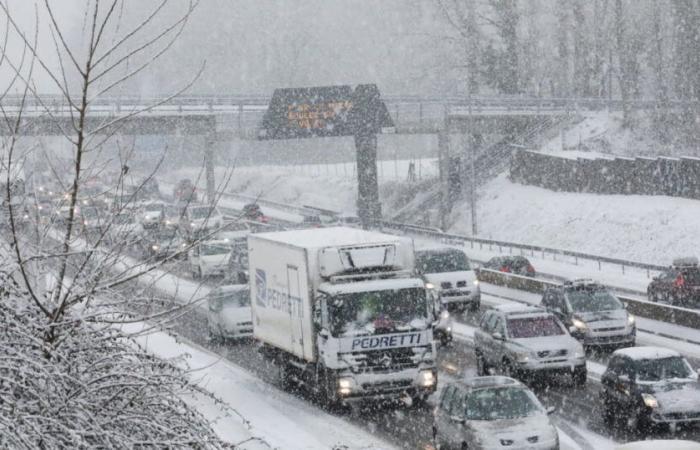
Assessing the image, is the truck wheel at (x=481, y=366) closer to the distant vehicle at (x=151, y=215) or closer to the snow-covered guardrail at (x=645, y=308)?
the snow-covered guardrail at (x=645, y=308)

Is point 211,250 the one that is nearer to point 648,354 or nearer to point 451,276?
point 451,276

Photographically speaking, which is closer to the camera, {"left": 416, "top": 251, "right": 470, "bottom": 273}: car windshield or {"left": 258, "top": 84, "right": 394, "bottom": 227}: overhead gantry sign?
{"left": 416, "top": 251, "right": 470, "bottom": 273}: car windshield

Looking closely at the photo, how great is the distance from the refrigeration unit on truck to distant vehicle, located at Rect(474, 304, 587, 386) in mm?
2361

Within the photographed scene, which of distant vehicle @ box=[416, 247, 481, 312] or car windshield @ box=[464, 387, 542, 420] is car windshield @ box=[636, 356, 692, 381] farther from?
distant vehicle @ box=[416, 247, 481, 312]

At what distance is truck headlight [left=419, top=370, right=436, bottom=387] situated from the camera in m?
22.9

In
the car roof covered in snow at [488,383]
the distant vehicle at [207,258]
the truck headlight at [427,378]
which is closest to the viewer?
the car roof covered in snow at [488,383]

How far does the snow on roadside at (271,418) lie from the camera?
20.7 meters

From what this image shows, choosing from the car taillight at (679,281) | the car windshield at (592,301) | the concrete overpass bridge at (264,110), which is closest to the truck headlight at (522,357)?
the car windshield at (592,301)

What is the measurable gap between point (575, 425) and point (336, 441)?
4563mm


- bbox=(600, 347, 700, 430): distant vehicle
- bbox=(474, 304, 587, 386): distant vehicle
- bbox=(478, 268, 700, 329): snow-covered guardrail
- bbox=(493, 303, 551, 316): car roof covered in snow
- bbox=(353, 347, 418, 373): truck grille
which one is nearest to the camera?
bbox=(600, 347, 700, 430): distant vehicle

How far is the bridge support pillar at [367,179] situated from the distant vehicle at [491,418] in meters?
40.1

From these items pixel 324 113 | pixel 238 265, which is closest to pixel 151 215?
pixel 324 113

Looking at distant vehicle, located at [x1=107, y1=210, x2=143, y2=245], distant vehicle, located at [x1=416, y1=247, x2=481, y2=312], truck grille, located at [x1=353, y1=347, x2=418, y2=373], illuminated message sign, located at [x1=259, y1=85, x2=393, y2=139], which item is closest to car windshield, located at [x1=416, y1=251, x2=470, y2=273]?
distant vehicle, located at [x1=416, y1=247, x2=481, y2=312]

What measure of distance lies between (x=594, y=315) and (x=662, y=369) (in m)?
8.21
